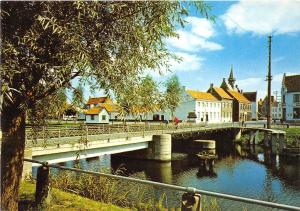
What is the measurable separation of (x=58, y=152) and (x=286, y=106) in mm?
65974

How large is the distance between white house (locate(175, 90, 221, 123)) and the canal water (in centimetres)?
3294

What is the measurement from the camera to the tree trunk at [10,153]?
7750 millimetres

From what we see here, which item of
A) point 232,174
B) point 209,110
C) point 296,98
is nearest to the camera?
point 232,174

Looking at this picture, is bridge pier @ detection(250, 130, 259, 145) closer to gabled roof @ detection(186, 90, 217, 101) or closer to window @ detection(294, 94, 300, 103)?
gabled roof @ detection(186, 90, 217, 101)

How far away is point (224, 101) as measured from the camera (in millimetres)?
92500

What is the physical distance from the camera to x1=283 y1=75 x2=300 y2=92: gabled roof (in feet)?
250

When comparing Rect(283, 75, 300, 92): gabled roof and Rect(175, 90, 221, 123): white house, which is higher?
Rect(283, 75, 300, 92): gabled roof

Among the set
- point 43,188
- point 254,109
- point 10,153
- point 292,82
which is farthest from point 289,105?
point 10,153

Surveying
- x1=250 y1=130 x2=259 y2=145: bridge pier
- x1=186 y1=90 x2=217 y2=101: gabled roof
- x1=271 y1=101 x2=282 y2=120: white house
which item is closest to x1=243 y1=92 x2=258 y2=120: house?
x1=271 y1=101 x2=282 y2=120: white house

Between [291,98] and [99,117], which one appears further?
[99,117]

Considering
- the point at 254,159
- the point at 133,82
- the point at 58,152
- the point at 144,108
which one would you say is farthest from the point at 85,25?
the point at 254,159

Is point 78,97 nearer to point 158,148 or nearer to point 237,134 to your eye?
point 158,148

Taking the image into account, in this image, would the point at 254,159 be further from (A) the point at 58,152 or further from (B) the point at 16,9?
(B) the point at 16,9

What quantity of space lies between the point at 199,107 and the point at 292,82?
22950 millimetres
